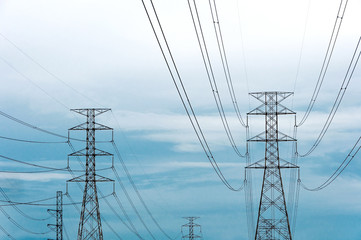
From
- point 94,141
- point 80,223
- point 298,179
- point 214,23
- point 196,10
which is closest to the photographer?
point 196,10

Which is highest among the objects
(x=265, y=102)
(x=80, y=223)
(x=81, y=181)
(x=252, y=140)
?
(x=265, y=102)

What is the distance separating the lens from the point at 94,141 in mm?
47938

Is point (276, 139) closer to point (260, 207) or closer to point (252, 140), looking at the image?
point (252, 140)

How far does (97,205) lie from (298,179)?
70.8 ft

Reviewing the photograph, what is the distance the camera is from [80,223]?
44938 millimetres

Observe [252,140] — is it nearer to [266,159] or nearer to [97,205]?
[266,159]

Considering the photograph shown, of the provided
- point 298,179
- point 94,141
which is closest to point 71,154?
point 94,141

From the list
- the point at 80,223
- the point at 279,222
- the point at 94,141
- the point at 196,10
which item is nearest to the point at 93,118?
the point at 94,141

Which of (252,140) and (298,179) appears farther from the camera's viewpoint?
(298,179)

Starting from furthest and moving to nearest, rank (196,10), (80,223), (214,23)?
1. (80,223)
2. (214,23)
3. (196,10)

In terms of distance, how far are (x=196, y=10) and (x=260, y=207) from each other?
32.7m

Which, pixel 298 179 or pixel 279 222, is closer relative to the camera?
pixel 279 222

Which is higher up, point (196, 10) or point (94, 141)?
point (94, 141)

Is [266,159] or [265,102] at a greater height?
[265,102]
